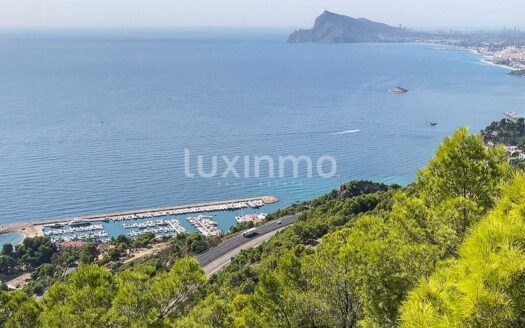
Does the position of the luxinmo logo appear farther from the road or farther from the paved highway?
the road


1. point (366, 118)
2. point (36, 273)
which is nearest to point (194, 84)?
point (366, 118)

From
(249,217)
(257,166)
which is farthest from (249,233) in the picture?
(257,166)

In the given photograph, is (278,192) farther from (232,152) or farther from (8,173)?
(8,173)

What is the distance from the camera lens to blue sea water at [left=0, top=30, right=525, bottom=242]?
142ft

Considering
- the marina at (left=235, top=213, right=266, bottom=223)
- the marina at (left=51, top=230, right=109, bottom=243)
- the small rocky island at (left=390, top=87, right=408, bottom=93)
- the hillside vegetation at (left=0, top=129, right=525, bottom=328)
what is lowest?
the marina at (left=51, top=230, right=109, bottom=243)

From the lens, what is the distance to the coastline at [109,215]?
36250mm

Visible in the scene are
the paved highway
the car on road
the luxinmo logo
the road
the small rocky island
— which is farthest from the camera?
the small rocky island

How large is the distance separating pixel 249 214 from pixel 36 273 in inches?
676

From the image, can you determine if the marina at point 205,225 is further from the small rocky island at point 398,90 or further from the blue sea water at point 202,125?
the small rocky island at point 398,90

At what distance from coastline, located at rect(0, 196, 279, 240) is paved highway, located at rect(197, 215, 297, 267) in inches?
360

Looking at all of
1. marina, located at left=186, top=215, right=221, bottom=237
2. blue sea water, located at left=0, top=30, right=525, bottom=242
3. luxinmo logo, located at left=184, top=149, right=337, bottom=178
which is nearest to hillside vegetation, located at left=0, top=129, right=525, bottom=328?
marina, located at left=186, top=215, right=221, bottom=237

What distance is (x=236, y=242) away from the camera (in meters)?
28.7

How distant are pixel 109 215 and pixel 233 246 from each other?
1585cm

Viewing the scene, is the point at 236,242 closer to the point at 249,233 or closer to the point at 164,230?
the point at 249,233
